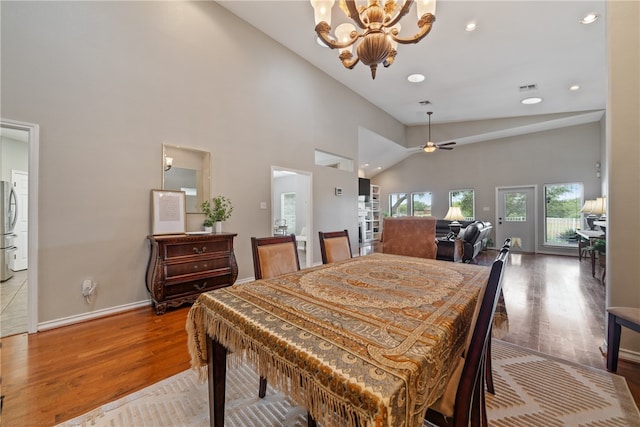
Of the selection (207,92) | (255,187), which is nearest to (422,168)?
(255,187)

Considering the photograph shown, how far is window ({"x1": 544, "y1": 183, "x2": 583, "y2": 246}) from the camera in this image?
21.5ft

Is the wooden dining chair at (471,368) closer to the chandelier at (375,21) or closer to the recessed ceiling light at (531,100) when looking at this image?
the chandelier at (375,21)

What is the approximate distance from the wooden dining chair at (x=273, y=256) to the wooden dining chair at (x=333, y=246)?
328 mm

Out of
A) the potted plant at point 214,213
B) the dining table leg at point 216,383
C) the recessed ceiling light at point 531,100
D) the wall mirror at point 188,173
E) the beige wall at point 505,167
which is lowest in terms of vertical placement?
the dining table leg at point 216,383

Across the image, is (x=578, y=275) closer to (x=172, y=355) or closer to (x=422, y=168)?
(x=422, y=168)

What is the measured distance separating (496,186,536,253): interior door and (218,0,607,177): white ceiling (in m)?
1.84

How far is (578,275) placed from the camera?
450 centimetres

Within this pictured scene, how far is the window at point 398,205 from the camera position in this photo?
9.79 meters

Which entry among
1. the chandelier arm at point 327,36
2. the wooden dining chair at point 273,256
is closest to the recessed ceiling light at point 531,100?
the chandelier arm at point 327,36

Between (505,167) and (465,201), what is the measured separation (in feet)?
4.82

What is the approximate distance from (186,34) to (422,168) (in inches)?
321

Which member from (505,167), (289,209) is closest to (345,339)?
(289,209)

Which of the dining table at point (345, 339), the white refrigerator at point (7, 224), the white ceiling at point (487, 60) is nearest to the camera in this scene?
the dining table at point (345, 339)

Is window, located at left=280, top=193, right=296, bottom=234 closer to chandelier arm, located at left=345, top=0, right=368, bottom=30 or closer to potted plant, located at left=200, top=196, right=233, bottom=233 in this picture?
potted plant, located at left=200, top=196, right=233, bottom=233
